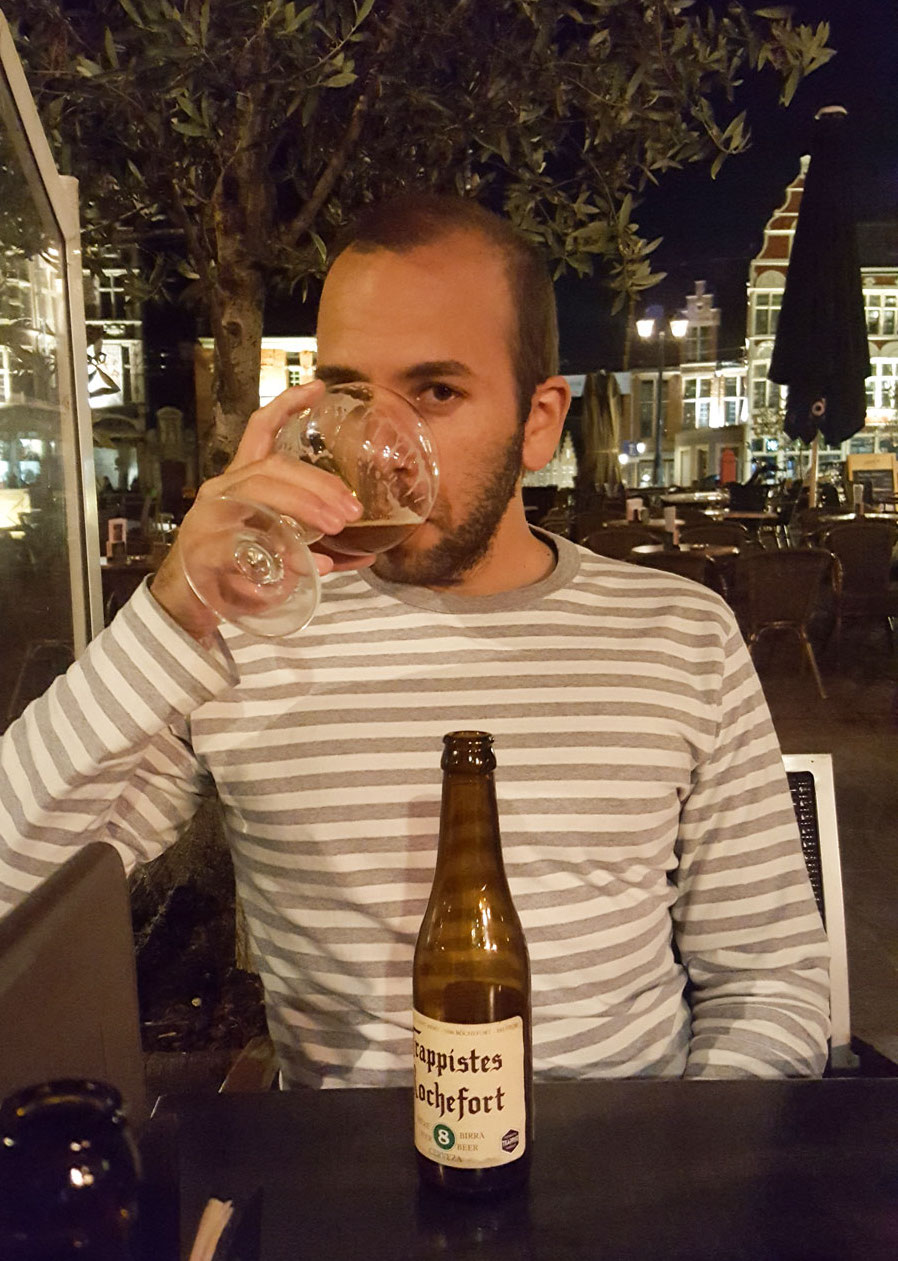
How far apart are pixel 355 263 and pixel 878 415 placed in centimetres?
3669

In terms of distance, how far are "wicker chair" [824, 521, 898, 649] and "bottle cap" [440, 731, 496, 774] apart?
21.6 ft

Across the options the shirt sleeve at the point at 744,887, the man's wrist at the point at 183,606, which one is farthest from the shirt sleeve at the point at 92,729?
the shirt sleeve at the point at 744,887

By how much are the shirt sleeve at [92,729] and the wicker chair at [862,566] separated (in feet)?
21.8

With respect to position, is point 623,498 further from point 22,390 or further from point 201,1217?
point 201,1217

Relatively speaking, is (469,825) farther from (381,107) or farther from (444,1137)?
(381,107)

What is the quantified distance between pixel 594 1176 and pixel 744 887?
65cm

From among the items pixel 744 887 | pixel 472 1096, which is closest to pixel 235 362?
pixel 744 887

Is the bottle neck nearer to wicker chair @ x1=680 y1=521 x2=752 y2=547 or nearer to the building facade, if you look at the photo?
wicker chair @ x1=680 y1=521 x2=752 y2=547

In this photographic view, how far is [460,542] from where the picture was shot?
144 cm

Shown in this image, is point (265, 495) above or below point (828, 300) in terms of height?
below

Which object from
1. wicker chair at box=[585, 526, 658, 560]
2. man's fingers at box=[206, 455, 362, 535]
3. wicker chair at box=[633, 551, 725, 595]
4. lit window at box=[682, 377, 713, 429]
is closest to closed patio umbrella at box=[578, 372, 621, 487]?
wicker chair at box=[585, 526, 658, 560]

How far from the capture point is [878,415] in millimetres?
34312

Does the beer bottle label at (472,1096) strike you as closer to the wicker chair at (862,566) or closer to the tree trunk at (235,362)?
the tree trunk at (235,362)

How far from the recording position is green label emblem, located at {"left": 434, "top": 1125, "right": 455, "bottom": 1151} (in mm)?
843
